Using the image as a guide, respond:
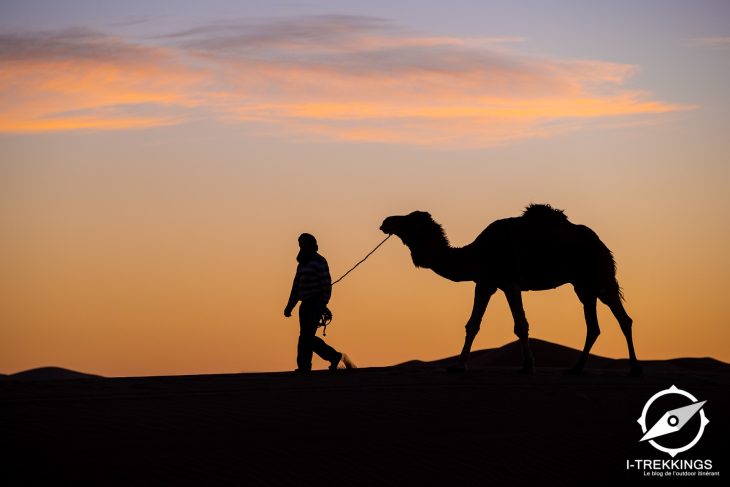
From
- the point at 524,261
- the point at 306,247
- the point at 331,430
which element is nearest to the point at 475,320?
the point at 524,261

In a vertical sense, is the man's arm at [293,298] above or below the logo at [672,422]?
above

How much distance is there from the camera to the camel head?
80.9ft

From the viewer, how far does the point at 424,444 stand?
714 inches

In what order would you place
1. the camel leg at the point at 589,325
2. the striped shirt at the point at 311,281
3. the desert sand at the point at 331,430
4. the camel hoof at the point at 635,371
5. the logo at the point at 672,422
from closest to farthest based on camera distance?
the desert sand at the point at 331,430, the logo at the point at 672,422, the striped shirt at the point at 311,281, the camel leg at the point at 589,325, the camel hoof at the point at 635,371

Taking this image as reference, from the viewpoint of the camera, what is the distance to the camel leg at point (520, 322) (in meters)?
23.8

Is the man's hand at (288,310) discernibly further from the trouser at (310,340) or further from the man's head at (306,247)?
the man's head at (306,247)

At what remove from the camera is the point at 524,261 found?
24.0 m

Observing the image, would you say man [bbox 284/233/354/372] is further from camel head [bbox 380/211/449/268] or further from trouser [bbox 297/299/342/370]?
camel head [bbox 380/211/449/268]

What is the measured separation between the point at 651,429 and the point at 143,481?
754 centimetres

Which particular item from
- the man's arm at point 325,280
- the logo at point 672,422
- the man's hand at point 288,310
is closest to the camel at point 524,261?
the man's arm at point 325,280

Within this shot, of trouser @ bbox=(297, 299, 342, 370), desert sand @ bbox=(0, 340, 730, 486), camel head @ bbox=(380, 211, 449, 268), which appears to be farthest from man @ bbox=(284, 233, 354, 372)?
camel head @ bbox=(380, 211, 449, 268)

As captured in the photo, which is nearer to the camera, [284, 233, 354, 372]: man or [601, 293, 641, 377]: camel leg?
[284, 233, 354, 372]: man

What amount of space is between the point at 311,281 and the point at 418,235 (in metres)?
2.54

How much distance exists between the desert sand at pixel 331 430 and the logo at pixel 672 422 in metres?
0.16
